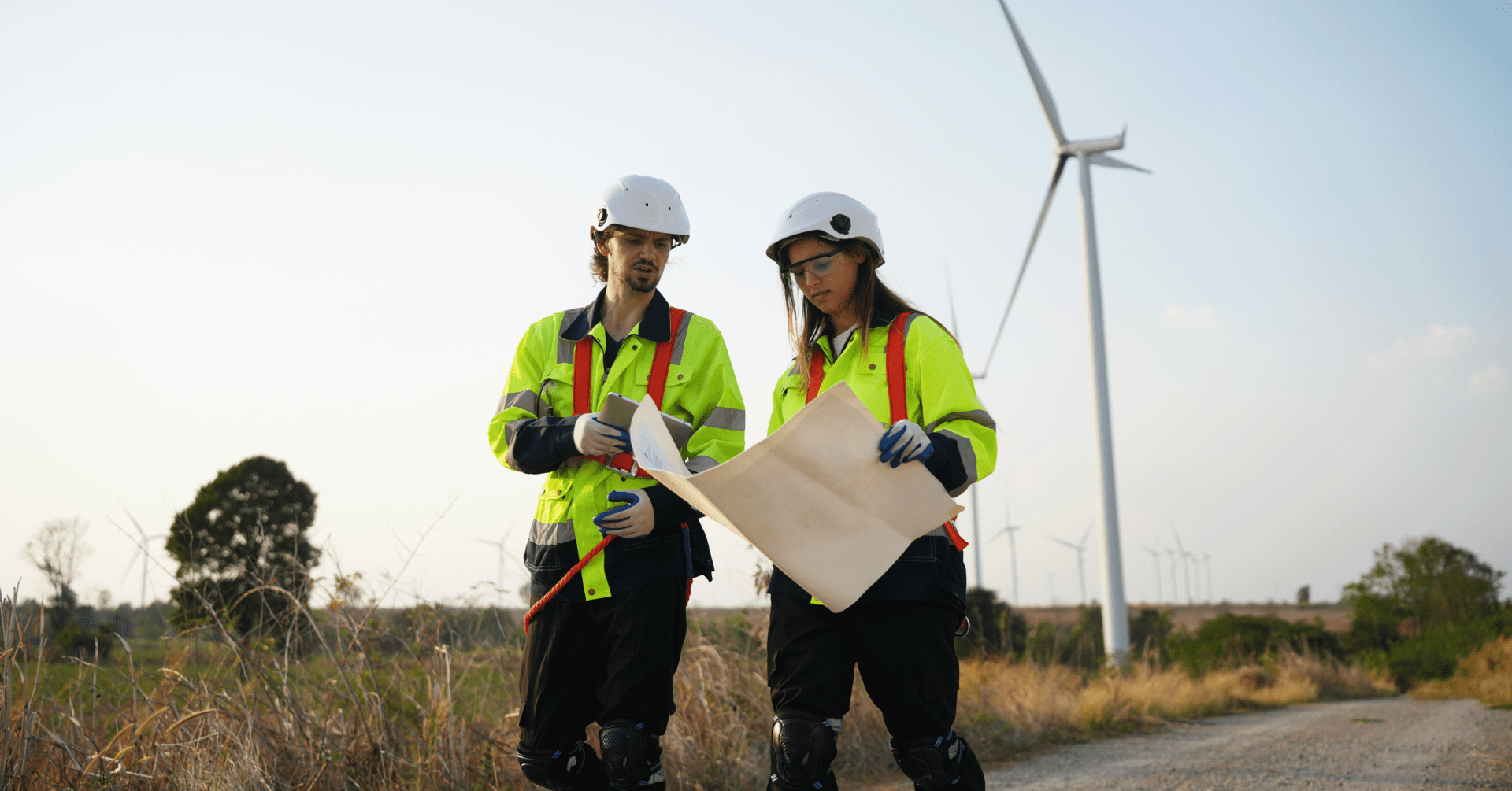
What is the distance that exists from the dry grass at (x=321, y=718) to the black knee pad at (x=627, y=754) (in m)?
1.57

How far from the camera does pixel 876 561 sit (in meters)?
2.31

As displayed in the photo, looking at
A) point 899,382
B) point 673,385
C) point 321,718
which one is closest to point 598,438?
point 673,385

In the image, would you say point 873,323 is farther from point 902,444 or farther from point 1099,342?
point 1099,342

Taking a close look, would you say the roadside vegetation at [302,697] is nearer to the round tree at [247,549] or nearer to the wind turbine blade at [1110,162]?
the round tree at [247,549]

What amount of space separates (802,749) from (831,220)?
1.61m

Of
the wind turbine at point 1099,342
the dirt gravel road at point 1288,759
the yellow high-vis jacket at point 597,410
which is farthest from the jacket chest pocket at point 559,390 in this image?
the wind turbine at point 1099,342

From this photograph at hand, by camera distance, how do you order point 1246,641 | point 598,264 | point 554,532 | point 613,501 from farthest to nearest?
point 1246,641 < point 598,264 < point 554,532 < point 613,501

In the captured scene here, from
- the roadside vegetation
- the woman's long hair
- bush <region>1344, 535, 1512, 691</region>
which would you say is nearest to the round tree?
the roadside vegetation

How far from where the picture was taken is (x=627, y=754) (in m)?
2.61

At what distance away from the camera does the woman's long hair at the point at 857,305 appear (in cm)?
293

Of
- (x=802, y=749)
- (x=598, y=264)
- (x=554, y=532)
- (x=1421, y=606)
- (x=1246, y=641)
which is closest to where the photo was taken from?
(x=802, y=749)

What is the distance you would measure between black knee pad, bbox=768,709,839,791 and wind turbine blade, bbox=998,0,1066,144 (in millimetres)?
18180

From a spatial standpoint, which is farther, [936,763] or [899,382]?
[899,382]

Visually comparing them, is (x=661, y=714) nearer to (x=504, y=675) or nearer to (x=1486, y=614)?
(x=504, y=675)
